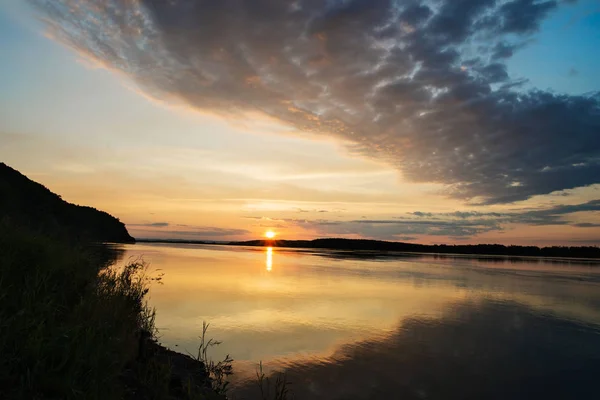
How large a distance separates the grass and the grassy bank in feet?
0.03

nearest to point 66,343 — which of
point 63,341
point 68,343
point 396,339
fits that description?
point 68,343

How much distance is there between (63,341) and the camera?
21.6ft

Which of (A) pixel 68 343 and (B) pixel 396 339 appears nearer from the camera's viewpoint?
(A) pixel 68 343

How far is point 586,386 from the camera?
12969 mm

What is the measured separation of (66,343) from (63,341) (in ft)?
1.39

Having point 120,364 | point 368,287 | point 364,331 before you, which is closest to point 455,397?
point 364,331

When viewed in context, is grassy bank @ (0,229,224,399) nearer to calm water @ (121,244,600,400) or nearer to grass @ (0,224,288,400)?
grass @ (0,224,288,400)

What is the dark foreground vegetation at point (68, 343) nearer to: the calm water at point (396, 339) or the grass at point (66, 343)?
the grass at point (66, 343)

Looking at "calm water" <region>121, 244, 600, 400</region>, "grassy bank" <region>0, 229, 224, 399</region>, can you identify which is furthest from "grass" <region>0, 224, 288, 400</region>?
"calm water" <region>121, 244, 600, 400</region>

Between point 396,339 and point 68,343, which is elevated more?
point 68,343

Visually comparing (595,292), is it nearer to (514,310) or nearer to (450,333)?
(514,310)

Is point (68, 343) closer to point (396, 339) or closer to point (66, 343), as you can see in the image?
point (66, 343)

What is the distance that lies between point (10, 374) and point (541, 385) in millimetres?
14934

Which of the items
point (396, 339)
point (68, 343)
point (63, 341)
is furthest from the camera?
point (396, 339)
